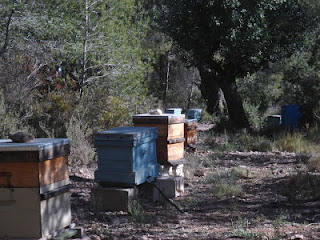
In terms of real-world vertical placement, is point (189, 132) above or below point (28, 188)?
above

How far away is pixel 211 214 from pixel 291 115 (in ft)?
32.9

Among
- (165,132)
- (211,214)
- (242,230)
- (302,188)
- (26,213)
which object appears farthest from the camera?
(165,132)

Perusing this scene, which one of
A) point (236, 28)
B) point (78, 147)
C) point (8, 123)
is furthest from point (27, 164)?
point (236, 28)

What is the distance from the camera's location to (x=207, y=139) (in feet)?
43.6

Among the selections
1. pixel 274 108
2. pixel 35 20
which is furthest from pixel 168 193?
pixel 274 108

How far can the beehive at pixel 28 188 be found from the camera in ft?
14.7

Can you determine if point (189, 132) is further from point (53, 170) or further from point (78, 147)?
point (53, 170)

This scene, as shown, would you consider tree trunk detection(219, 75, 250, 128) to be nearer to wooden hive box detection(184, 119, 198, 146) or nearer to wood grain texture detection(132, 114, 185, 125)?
wooden hive box detection(184, 119, 198, 146)

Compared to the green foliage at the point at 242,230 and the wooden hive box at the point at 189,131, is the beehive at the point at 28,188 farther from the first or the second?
the wooden hive box at the point at 189,131

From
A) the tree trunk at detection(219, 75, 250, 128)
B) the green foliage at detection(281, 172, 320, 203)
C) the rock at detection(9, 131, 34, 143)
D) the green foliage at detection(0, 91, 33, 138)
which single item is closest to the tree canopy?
the tree trunk at detection(219, 75, 250, 128)

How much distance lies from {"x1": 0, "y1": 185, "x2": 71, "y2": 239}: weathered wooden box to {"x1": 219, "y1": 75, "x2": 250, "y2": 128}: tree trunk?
11441mm

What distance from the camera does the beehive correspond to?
4.48 metres

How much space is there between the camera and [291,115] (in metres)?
15.5

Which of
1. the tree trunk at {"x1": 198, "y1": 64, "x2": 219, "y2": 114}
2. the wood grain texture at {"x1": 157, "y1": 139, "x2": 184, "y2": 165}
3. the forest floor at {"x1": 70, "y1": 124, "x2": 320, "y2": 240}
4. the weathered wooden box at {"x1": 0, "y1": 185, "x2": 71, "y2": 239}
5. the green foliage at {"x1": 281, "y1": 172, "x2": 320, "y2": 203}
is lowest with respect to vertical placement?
the forest floor at {"x1": 70, "y1": 124, "x2": 320, "y2": 240}
